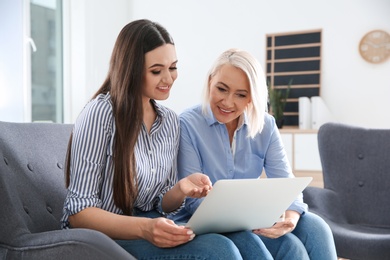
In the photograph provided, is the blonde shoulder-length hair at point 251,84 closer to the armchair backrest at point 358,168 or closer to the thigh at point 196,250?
the thigh at point 196,250

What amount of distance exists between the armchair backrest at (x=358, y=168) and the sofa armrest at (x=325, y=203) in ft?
0.15

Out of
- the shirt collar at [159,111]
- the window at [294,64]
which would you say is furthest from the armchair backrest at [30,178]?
the window at [294,64]

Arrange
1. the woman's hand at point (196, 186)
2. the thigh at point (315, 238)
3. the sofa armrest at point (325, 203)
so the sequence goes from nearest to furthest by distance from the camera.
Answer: the woman's hand at point (196, 186), the thigh at point (315, 238), the sofa armrest at point (325, 203)

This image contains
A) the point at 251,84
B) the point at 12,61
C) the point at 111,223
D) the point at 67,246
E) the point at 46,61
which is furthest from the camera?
the point at 46,61

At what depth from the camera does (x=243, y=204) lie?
4.18 ft

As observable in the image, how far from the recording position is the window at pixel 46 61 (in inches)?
167

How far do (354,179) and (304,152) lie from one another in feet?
5.18

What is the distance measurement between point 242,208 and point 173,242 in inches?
8.0

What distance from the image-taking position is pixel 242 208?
129cm

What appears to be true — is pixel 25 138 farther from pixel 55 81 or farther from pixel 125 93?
pixel 55 81

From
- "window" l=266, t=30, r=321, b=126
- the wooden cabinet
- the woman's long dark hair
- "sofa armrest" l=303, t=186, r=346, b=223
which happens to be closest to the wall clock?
"window" l=266, t=30, r=321, b=126

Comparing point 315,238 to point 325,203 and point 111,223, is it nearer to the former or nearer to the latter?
point 111,223

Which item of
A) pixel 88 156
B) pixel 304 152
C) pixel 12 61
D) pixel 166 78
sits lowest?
pixel 304 152

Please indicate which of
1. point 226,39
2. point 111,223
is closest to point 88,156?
point 111,223
